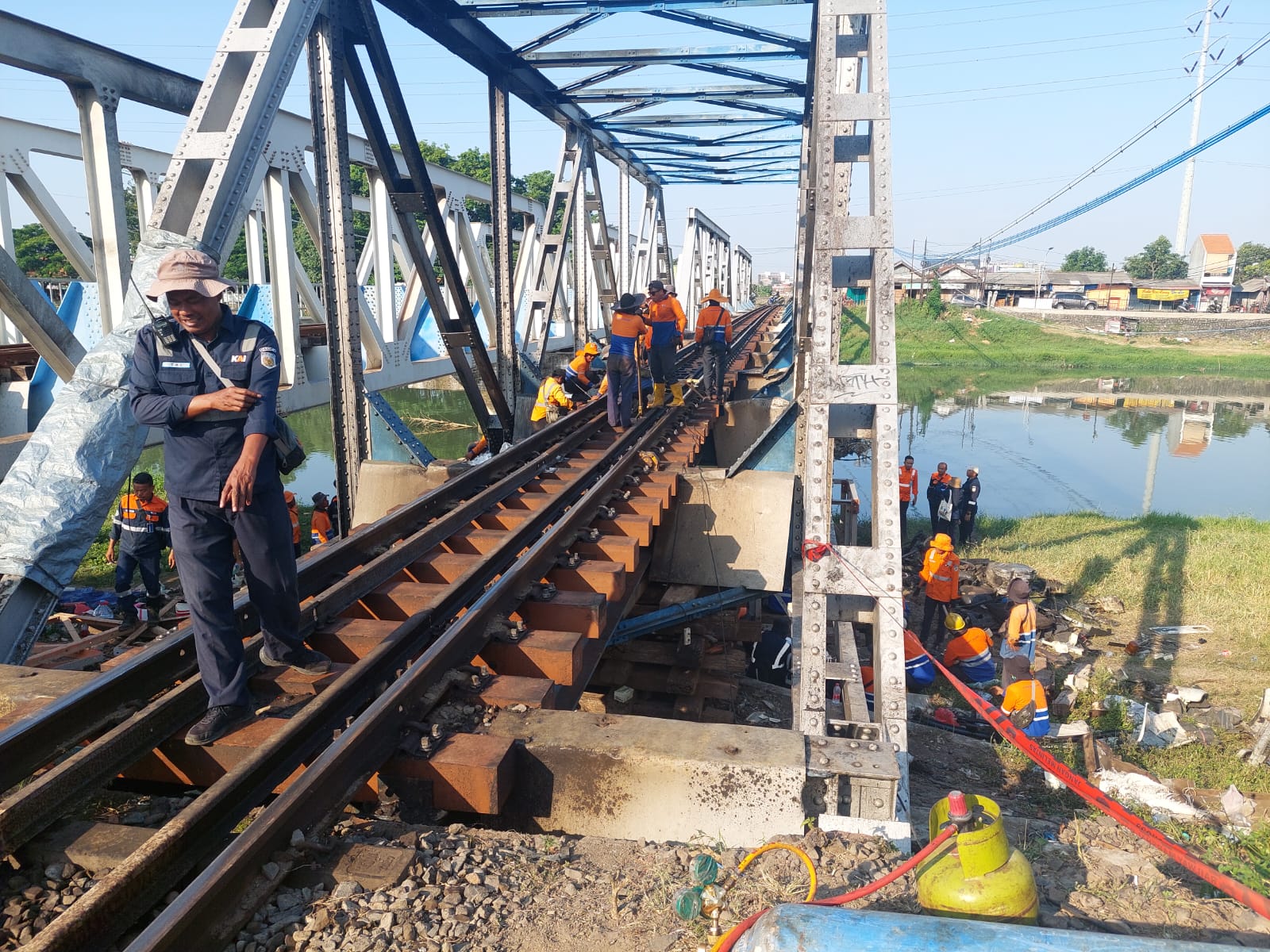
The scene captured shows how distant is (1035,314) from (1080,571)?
6062 centimetres

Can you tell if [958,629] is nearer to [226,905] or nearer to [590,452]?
[590,452]

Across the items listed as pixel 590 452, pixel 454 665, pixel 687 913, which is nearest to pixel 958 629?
pixel 590 452

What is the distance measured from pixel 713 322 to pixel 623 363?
3.42 m

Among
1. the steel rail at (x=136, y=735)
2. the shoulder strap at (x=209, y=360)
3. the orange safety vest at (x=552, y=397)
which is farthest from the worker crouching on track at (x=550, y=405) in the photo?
the shoulder strap at (x=209, y=360)

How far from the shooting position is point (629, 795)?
126 inches

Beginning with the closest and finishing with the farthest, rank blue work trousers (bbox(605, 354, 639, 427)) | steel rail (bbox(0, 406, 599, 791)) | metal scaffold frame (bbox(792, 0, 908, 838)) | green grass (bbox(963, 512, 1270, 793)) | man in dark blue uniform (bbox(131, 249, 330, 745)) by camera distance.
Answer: steel rail (bbox(0, 406, 599, 791)) → man in dark blue uniform (bbox(131, 249, 330, 745)) → metal scaffold frame (bbox(792, 0, 908, 838)) → green grass (bbox(963, 512, 1270, 793)) → blue work trousers (bbox(605, 354, 639, 427))

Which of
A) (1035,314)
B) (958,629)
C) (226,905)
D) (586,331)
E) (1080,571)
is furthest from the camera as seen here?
(1035,314)

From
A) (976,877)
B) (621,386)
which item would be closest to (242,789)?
(976,877)

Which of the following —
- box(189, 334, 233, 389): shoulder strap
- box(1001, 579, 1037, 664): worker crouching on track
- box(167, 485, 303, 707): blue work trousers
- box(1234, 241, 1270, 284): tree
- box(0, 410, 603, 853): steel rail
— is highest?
box(1234, 241, 1270, 284): tree

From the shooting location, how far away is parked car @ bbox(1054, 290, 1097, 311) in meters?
78.8

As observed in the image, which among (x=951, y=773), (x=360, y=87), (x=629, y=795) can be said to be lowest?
(x=951, y=773)

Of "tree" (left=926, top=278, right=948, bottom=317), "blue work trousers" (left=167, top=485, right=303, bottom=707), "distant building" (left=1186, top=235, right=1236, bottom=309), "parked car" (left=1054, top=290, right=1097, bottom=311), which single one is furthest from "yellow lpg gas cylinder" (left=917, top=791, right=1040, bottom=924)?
"distant building" (left=1186, top=235, right=1236, bottom=309)

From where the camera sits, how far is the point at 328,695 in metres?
3.35

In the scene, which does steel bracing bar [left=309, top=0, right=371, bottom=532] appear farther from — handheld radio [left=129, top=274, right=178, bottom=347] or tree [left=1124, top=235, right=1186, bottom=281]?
tree [left=1124, top=235, right=1186, bottom=281]
